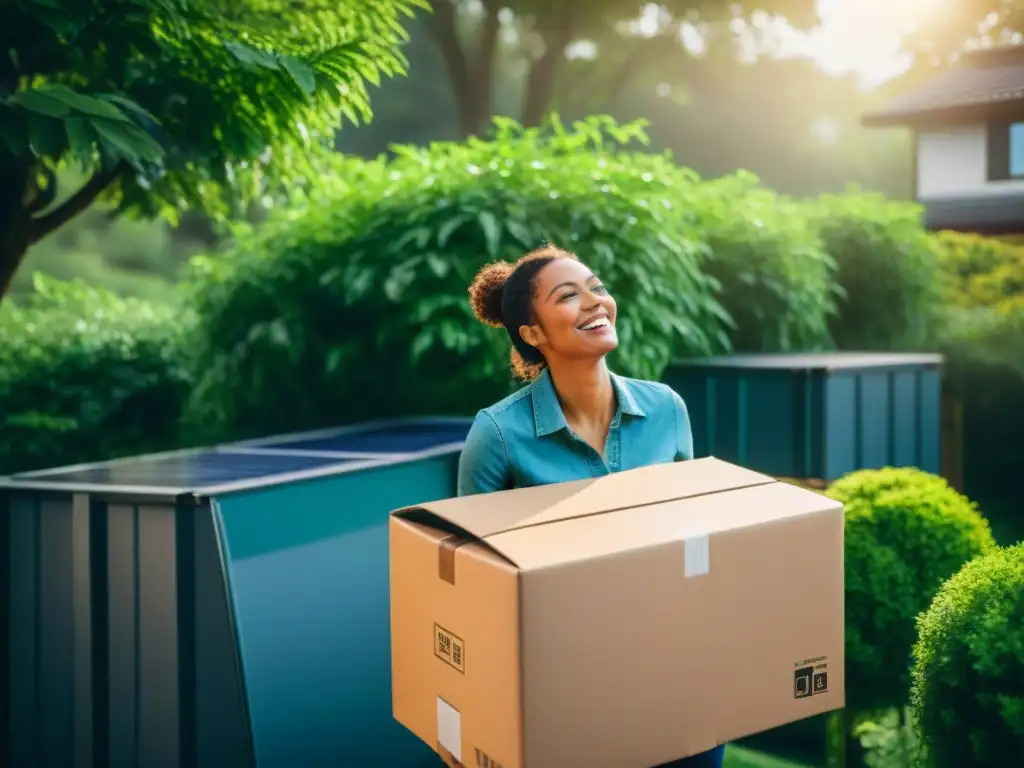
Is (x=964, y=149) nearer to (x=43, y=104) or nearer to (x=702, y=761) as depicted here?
(x=43, y=104)

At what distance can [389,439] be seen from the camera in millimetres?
4680

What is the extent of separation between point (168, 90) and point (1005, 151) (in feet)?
33.3

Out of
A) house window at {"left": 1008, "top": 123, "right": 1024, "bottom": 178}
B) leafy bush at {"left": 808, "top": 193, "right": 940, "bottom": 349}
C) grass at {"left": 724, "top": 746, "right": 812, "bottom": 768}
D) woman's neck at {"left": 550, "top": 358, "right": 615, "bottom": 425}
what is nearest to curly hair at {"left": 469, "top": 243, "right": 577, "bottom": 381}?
woman's neck at {"left": 550, "top": 358, "right": 615, "bottom": 425}

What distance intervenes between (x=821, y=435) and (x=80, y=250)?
16872mm

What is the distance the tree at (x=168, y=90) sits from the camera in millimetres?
4051

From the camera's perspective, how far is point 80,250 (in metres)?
→ 19.4

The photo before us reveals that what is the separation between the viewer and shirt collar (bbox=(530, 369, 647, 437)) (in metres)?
2.48

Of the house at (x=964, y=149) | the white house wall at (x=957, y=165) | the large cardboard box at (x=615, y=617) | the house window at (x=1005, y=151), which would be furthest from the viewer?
the white house wall at (x=957, y=165)

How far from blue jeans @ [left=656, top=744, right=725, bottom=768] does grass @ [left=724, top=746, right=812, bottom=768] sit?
8.89 feet

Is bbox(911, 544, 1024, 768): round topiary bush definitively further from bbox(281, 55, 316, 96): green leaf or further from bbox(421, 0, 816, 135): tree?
bbox(421, 0, 816, 135): tree

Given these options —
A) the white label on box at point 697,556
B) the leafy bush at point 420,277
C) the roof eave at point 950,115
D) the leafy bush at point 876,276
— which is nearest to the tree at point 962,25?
the roof eave at point 950,115

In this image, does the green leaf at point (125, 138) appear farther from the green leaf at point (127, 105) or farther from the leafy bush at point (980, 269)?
the leafy bush at point (980, 269)

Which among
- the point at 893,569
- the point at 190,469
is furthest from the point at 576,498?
the point at 893,569

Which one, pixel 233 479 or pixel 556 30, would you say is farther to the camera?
pixel 556 30
